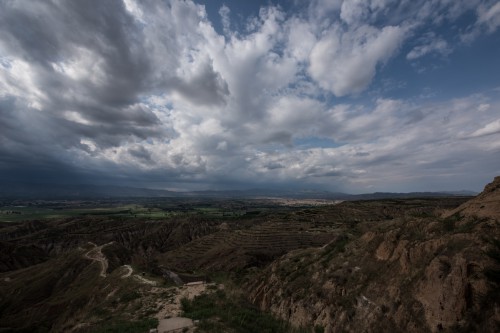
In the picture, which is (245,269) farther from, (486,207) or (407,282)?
(486,207)

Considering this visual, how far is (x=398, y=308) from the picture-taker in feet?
48.2

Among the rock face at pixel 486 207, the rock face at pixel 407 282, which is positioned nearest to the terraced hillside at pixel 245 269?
the rock face at pixel 407 282

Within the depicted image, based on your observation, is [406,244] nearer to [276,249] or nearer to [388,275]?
[388,275]

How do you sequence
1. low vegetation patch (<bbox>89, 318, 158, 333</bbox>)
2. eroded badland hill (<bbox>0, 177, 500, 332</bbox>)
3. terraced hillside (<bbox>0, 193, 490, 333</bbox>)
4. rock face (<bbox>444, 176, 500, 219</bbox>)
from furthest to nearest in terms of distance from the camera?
terraced hillside (<bbox>0, 193, 490, 333</bbox>) → low vegetation patch (<bbox>89, 318, 158, 333</bbox>) → rock face (<bbox>444, 176, 500, 219</bbox>) → eroded badland hill (<bbox>0, 177, 500, 332</bbox>)

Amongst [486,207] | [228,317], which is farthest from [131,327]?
[486,207]

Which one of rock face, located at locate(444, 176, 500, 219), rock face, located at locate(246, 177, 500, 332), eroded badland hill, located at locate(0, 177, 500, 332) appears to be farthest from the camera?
rock face, located at locate(444, 176, 500, 219)

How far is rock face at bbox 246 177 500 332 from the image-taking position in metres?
12.7

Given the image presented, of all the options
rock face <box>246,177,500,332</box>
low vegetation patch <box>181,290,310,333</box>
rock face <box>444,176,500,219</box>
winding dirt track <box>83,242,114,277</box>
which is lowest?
winding dirt track <box>83,242,114,277</box>

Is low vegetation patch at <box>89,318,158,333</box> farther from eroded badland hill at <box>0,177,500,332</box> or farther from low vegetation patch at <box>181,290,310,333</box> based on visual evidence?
low vegetation patch at <box>181,290,310,333</box>

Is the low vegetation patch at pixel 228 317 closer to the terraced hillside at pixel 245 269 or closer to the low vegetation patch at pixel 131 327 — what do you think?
the terraced hillside at pixel 245 269

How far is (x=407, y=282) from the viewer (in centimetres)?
1567

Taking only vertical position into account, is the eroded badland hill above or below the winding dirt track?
above

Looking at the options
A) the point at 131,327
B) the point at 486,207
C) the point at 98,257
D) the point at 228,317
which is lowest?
the point at 98,257

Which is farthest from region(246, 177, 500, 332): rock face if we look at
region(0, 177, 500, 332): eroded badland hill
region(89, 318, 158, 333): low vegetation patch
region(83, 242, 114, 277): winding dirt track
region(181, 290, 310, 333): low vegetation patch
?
region(83, 242, 114, 277): winding dirt track
